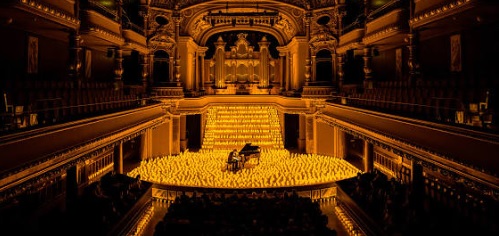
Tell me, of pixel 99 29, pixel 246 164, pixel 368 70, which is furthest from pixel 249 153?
pixel 99 29

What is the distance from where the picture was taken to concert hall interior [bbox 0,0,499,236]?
597cm

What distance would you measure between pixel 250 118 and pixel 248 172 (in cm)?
761

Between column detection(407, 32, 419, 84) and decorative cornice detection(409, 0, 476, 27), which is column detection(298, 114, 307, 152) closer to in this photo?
column detection(407, 32, 419, 84)

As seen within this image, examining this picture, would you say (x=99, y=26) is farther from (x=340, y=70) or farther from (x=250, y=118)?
(x=250, y=118)

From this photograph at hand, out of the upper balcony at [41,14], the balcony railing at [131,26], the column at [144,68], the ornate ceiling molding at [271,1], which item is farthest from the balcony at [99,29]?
the ornate ceiling molding at [271,1]

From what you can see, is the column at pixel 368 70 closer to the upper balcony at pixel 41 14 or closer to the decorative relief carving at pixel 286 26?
the decorative relief carving at pixel 286 26

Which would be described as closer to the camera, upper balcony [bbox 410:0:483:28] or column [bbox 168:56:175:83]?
upper balcony [bbox 410:0:483:28]

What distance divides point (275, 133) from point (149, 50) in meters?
7.17

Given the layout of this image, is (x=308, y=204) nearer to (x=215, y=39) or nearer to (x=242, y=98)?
(x=242, y=98)

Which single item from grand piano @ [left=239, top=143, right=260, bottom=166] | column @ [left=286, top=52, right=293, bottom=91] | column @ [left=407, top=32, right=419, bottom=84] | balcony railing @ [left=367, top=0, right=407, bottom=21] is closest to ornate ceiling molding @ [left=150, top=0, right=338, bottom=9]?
column @ [left=286, top=52, right=293, bottom=91]

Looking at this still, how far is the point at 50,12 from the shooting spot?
8008 millimetres

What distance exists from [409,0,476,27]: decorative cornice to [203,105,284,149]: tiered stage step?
33.8 feet

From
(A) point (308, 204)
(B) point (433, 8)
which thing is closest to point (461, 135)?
(A) point (308, 204)

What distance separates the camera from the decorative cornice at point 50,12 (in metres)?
7.20
